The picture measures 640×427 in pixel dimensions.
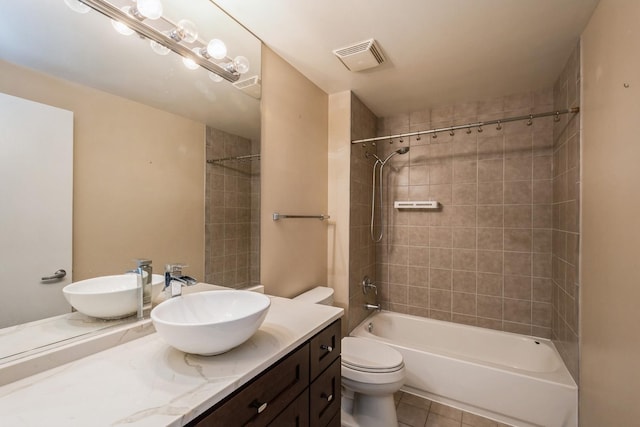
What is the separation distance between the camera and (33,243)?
2.81 feet

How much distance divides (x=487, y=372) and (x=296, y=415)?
1463 mm

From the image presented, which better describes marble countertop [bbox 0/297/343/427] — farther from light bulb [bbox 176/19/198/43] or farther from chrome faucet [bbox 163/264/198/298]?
light bulb [bbox 176/19/198/43]

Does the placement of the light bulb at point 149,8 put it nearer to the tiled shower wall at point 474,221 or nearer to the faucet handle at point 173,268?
the faucet handle at point 173,268

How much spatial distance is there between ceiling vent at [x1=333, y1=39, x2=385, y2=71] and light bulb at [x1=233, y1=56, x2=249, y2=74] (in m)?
0.56

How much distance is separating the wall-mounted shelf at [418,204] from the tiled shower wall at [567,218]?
33.6 inches

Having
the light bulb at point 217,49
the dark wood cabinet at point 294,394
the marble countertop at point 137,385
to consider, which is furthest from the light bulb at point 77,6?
the dark wood cabinet at point 294,394

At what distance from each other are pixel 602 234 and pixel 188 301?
1847 mm

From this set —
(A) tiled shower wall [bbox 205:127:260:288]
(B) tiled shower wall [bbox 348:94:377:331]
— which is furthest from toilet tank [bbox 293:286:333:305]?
(A) tiled shower wall [bbox 205:127:260:288]

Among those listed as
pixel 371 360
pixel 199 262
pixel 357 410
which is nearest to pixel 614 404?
pixel 371 360

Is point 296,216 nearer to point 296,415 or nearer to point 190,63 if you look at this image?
point 190,63

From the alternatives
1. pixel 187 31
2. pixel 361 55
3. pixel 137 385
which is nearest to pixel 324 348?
pixel 137 385

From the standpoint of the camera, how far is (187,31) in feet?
4.16

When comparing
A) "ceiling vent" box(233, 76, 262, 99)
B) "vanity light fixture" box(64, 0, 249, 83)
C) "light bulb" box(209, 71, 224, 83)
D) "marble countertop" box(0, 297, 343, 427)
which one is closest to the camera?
"marble countertop" box(0, 297, 343, 427)

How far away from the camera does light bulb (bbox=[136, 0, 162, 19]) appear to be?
→ 1094 millimetres
